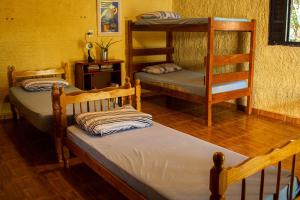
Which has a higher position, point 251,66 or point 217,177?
point 251,66

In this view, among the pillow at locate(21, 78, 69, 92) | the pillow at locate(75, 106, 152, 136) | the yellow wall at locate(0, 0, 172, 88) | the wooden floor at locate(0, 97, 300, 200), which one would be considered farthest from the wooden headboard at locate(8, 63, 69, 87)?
the pillow at locate(75, 106, 152, 136)

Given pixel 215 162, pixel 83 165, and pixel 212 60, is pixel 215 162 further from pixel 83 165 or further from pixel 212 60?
pixel 212 60

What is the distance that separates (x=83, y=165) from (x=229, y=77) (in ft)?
7.55

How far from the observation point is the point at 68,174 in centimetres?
290

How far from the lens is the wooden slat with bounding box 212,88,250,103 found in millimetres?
4242

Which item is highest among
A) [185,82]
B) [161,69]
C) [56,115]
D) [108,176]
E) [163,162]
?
[161,69]

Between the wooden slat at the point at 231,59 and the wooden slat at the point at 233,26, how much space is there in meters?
0.34

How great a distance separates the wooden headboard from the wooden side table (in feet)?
0.69

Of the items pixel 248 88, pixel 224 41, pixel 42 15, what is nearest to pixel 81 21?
pixel 42 15

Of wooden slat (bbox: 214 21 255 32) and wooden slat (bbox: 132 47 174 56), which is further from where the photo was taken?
wooden slat (bbox: 132 47 174 56)

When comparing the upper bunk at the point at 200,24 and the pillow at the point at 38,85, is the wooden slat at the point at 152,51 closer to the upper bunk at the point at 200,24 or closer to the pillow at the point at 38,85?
the upper bunk at the point at 200,24

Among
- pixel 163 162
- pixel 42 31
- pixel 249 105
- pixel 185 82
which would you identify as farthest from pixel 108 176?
pixel 42 31

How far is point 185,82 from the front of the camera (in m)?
4.56

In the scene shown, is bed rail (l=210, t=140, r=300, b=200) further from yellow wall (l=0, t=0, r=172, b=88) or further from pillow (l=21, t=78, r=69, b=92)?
yellow wall (l=0, t=0, r=172, b=88)
